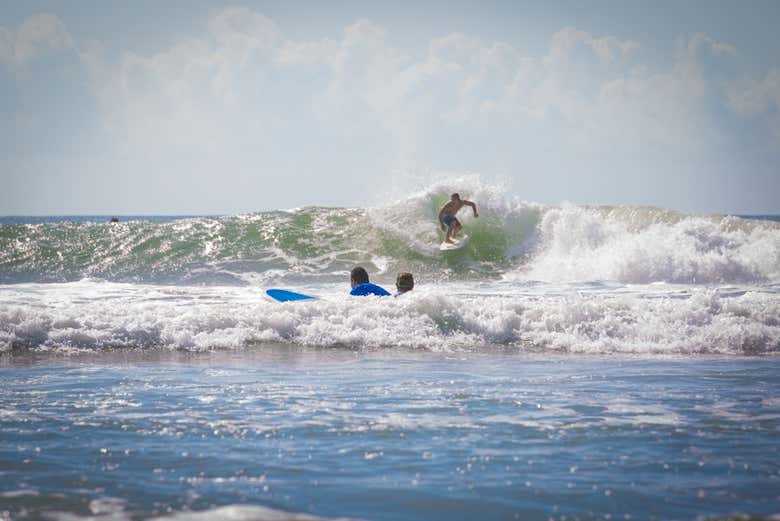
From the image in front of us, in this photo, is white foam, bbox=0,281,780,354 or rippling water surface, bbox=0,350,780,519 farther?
white foam, bbox=0,281,780,354

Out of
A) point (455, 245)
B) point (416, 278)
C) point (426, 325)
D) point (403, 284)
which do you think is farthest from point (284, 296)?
point (455, 245)

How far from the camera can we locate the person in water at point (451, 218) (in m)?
20.6

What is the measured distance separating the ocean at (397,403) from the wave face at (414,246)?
1.07 m

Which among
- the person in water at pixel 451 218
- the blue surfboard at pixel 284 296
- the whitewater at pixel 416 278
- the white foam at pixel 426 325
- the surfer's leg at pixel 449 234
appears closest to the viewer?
the white foam at pixel 426 325

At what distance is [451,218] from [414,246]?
127cm

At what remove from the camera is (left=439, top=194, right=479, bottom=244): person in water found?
2064 cm

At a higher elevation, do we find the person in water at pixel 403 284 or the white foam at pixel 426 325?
the person in water at pixel 403 284

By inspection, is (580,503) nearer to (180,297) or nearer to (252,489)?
(252,489)

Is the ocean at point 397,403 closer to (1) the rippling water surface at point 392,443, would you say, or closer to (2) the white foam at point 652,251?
(1) the rippling water surface at point 392,443

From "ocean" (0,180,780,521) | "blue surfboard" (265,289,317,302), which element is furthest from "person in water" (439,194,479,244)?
"blue surfboard" (265,289,317,302)

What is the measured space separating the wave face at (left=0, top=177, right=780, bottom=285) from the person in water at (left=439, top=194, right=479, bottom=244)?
50cm

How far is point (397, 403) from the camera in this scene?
5852 mm

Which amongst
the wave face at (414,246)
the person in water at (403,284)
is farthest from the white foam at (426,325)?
Answer: the wave face at (414,246)

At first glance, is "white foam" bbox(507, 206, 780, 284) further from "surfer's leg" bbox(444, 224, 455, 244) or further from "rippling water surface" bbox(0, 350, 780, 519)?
"rippling water surface" bbox(0, 350, 780, 519)
